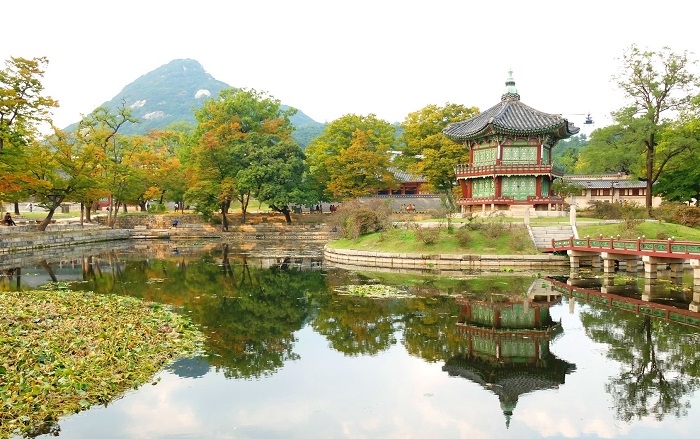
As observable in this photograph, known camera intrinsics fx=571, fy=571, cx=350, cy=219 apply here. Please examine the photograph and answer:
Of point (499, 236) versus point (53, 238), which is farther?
point (53, 238)

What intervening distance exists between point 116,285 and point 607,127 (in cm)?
4101

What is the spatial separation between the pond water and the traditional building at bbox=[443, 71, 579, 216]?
791 inches

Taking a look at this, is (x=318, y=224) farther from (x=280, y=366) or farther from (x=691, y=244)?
(x=280, y=366)

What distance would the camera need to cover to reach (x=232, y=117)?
67312mm

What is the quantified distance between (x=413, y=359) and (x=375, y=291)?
407 inches

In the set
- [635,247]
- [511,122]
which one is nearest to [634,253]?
[635,247]

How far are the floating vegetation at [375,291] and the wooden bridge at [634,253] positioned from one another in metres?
11.8

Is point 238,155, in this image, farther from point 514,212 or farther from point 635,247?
point 635,247

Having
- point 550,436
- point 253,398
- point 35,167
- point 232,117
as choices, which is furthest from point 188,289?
point 232,117

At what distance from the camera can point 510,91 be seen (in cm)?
5200

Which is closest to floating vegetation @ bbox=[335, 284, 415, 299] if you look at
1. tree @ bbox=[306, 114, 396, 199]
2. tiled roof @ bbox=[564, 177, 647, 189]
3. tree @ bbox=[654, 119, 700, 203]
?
tree @ bbox=[654, 119, 700, 203]

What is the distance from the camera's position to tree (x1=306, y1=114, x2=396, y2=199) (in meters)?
63.5

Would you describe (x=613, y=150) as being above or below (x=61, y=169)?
above

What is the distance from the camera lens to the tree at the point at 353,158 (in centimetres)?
6347
